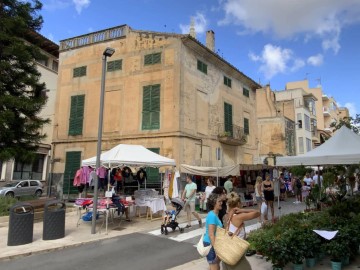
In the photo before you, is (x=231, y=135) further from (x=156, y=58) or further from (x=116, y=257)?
(x=116, y=257)

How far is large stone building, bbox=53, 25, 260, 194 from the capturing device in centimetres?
1830

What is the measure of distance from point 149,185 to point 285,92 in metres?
36.3

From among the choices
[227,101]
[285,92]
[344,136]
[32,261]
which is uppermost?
[285,92]

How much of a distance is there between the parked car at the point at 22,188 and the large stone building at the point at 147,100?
5.29 metres

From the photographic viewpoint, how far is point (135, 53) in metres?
19.7

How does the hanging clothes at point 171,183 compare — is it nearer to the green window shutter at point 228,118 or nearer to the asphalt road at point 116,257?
the asphalt road at point 116,257

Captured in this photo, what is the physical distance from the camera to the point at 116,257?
7.37 meters

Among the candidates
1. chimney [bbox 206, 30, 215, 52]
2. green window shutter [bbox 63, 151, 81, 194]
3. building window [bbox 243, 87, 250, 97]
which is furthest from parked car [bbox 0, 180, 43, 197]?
building window [bbox 243, 87, 250, 97]

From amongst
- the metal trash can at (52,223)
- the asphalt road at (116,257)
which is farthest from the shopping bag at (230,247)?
the metal trash can at (52,223)

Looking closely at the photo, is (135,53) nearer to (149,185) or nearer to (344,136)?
(149,185)

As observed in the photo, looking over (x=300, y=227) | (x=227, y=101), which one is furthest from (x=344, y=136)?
(x=227, y=101)

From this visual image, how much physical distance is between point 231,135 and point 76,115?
34.5ft

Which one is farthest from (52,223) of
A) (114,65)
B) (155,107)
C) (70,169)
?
(114,65)

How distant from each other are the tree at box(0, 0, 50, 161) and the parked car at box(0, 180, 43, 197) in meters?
11.2
